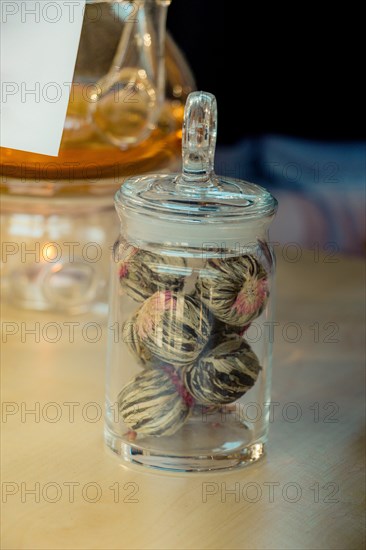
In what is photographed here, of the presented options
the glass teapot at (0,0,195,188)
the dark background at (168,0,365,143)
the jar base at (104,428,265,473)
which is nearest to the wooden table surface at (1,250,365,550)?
the jar base at (104,428,265,473)

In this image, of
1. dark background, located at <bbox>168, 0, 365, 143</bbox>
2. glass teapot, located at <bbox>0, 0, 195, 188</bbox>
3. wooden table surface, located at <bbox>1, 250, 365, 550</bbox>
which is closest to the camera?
wooden table surface, located at <bbox>1, 250, 365, 550</bbox>

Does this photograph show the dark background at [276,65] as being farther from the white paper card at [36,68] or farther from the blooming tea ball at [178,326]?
the blooming tea ball at [178,326]

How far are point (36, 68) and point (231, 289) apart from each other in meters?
0.21

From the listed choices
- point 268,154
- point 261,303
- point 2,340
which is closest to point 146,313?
point 261,303

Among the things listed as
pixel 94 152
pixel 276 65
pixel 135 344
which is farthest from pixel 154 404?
pixel 276 65

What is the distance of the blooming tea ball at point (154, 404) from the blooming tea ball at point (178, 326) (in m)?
0.01

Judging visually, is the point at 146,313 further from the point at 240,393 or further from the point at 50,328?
the point at 50,328

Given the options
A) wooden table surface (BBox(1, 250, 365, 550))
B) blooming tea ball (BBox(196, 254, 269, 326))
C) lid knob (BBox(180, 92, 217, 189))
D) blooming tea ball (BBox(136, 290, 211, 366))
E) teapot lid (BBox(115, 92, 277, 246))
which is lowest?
wooden table surface (BBox(1, 250, 365, 550))

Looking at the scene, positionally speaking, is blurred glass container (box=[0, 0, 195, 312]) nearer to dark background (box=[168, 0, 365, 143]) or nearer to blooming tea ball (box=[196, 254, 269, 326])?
blooming tea ball (box=[196, 254, 269, 326])

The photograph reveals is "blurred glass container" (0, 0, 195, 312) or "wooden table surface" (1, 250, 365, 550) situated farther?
"blurred glass container" (0, 0, 195, 312)

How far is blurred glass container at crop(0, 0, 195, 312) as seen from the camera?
694 mm

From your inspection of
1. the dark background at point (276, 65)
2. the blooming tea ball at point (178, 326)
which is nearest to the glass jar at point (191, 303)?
the blooming tea ball at point (178, 326)

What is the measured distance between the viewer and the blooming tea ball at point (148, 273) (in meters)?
0.49

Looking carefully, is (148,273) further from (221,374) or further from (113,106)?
(113,106)
